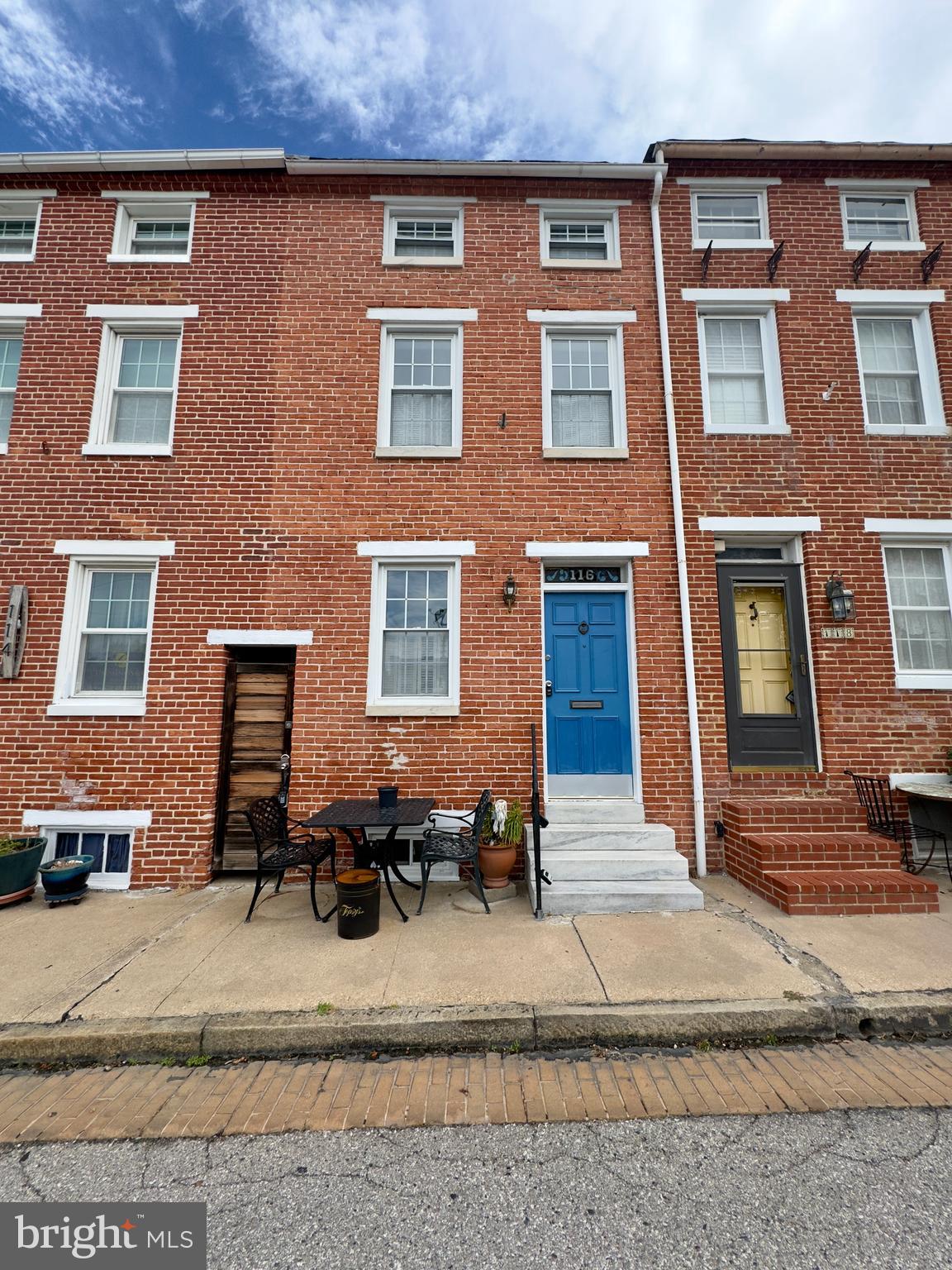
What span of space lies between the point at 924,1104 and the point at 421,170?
9.91 meters

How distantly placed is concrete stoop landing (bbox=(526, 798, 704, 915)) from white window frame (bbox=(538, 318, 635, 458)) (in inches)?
169

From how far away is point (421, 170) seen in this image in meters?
7.16

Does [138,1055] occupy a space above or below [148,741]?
below

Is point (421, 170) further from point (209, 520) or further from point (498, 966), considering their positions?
point (498, 966)

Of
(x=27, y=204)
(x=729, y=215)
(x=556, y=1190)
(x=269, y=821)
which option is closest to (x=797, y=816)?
(x=556, y=1190)

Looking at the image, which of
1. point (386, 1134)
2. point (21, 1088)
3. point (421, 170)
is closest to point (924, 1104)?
point (386, 1134)

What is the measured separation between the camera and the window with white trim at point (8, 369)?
6914 mm

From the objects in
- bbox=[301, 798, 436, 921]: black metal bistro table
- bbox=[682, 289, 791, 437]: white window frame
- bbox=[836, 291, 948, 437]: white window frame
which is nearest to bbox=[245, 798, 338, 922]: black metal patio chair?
bbox=[301, 798, 436, 921]: black metal bistro table

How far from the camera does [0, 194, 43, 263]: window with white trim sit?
7293 millimetres

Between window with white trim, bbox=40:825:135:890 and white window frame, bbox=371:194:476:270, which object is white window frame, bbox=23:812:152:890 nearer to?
window with white trim, bbox=40:825:135:890

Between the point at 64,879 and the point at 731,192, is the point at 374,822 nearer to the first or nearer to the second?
the point at 64,879

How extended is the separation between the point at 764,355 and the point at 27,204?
984 cm

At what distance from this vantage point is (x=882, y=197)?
24.7ft

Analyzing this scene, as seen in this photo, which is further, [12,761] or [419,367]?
[419,367]
